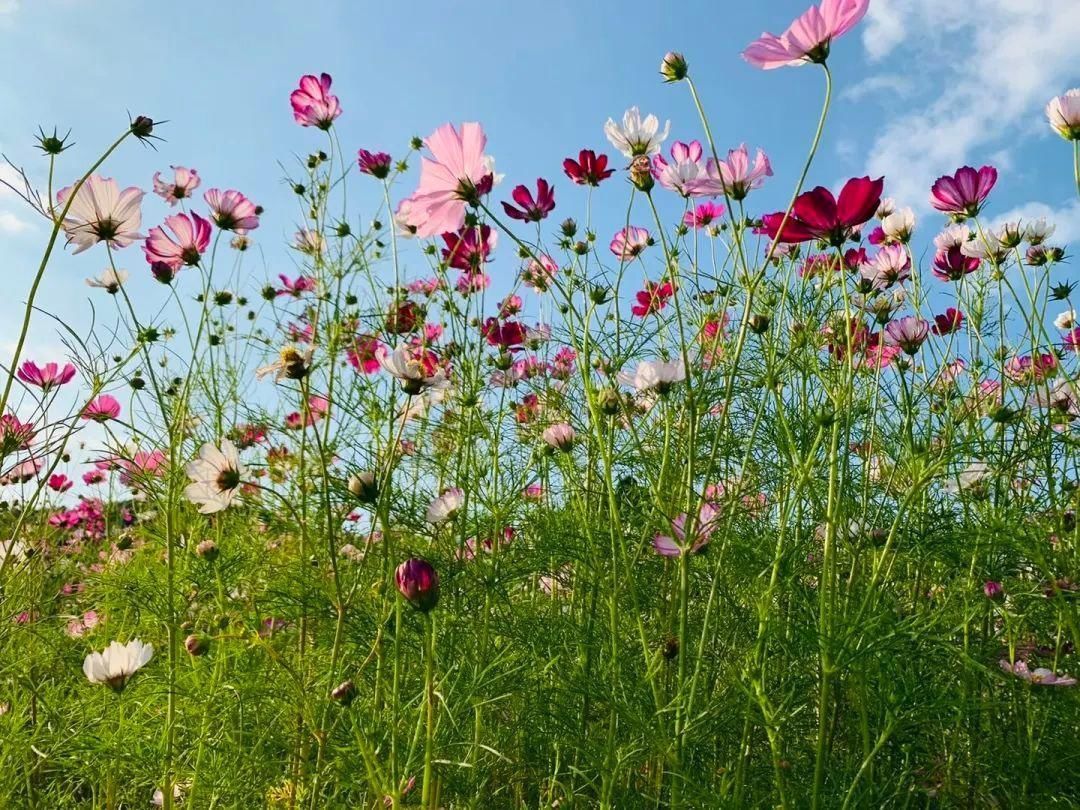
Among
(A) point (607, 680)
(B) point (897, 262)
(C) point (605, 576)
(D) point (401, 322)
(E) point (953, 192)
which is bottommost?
(A) point (607, 680)

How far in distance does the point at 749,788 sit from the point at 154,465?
4.60 feet

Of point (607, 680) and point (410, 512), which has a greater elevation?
point (410, 512)

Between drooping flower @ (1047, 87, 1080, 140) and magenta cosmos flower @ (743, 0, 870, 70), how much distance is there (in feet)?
2.20

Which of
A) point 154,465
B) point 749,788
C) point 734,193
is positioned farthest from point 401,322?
point 749,788

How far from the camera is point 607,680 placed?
113 centimetres

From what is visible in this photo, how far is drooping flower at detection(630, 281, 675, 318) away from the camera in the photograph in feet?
4.86

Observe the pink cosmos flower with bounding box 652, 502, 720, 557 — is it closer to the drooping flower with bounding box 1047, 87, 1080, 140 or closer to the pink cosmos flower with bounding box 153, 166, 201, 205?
the drooping flower with bounding box 1047, 87, 1080, 140

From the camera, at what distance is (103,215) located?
1161mm

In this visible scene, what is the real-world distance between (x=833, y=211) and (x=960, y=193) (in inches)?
27.5

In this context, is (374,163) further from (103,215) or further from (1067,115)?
(1067,115)

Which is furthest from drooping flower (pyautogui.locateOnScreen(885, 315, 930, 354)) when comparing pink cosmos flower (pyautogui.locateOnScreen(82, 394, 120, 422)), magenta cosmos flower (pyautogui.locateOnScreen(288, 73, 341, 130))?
pink cosmos flower (pyautogui.locateOnScreen(82, 394, 120, 422))

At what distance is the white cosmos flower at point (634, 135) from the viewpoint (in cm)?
133

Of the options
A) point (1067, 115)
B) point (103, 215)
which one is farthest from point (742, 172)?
point (103, 215)

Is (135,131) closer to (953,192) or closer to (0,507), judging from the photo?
(953,192)
